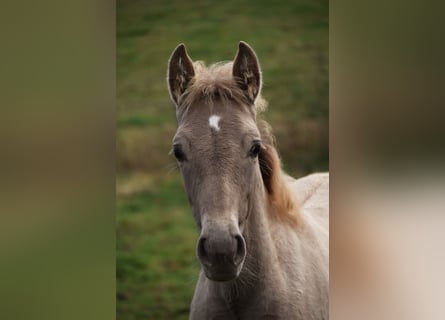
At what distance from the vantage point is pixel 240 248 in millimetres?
1961

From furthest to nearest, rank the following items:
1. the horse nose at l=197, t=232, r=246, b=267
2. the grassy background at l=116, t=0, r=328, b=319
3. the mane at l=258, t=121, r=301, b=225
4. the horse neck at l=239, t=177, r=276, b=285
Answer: the grassy background at l=116, t=0, r=328, b=319, the mane at l=258, t=121, r=301, b=225, the horse neck at l=239, t=177, r=276, b=285, the horse nose at l=197, t=232, r=246, b=267

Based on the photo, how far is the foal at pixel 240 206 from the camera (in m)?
1.96

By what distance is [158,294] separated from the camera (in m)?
2.70

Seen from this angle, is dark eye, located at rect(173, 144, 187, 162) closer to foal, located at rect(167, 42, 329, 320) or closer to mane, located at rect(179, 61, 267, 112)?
foal, located at rect(167, 42, 329, 320)

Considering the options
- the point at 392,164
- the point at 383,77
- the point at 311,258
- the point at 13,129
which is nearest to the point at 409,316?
the point at 311,258

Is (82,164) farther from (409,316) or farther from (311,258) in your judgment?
(409,316)

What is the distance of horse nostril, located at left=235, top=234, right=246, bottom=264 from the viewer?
1.94 metres

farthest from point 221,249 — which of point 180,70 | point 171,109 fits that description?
point 171,109

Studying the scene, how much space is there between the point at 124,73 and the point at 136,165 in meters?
0.40

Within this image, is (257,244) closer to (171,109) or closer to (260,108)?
(260,108)

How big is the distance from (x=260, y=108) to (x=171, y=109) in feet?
1.78

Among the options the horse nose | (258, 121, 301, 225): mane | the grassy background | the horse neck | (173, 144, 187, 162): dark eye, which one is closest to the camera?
the horse nose

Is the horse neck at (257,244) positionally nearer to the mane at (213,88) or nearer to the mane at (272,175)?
the mane at (272,175)

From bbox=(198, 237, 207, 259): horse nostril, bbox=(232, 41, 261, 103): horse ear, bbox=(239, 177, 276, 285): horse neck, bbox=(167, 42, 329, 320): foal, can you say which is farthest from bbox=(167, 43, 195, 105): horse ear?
bbox=(198, 237, 207, 259): horse nostril
